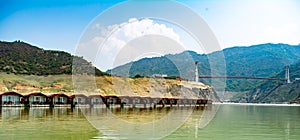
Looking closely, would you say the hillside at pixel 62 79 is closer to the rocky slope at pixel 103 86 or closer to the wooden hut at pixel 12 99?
the rocky slope at pixel 103 86

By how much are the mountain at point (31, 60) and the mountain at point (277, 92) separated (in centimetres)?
6149

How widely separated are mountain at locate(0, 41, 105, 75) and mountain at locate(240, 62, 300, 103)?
6149 cm

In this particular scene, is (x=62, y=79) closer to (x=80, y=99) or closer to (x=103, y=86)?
(x=103, y=86)

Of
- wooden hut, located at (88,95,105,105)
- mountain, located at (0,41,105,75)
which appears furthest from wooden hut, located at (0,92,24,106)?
mountain, located at (0,41,105,75)

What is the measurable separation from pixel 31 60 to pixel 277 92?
3018 inches

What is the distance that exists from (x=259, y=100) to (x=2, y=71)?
87.3m

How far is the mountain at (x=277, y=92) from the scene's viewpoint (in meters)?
122


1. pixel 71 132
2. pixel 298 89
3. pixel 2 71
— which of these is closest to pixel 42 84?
pixel 2 71

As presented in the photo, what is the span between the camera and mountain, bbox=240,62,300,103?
122000 millimetres

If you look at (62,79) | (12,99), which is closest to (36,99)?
(12,99)

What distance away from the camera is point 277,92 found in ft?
425

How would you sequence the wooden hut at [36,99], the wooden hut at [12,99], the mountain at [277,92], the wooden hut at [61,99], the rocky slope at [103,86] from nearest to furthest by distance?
the wooden hut at [12,99]
the wooden hut at [36,99]
the wooden hut at [61,99]
the rocky slope at [103,86]
the mountain at [277,92]

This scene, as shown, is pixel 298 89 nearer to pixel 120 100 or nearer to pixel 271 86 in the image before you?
pixel 271 86

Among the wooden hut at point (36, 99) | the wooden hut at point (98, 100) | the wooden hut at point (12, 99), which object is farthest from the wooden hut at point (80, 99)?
the wooden hut at point (12, 99)
